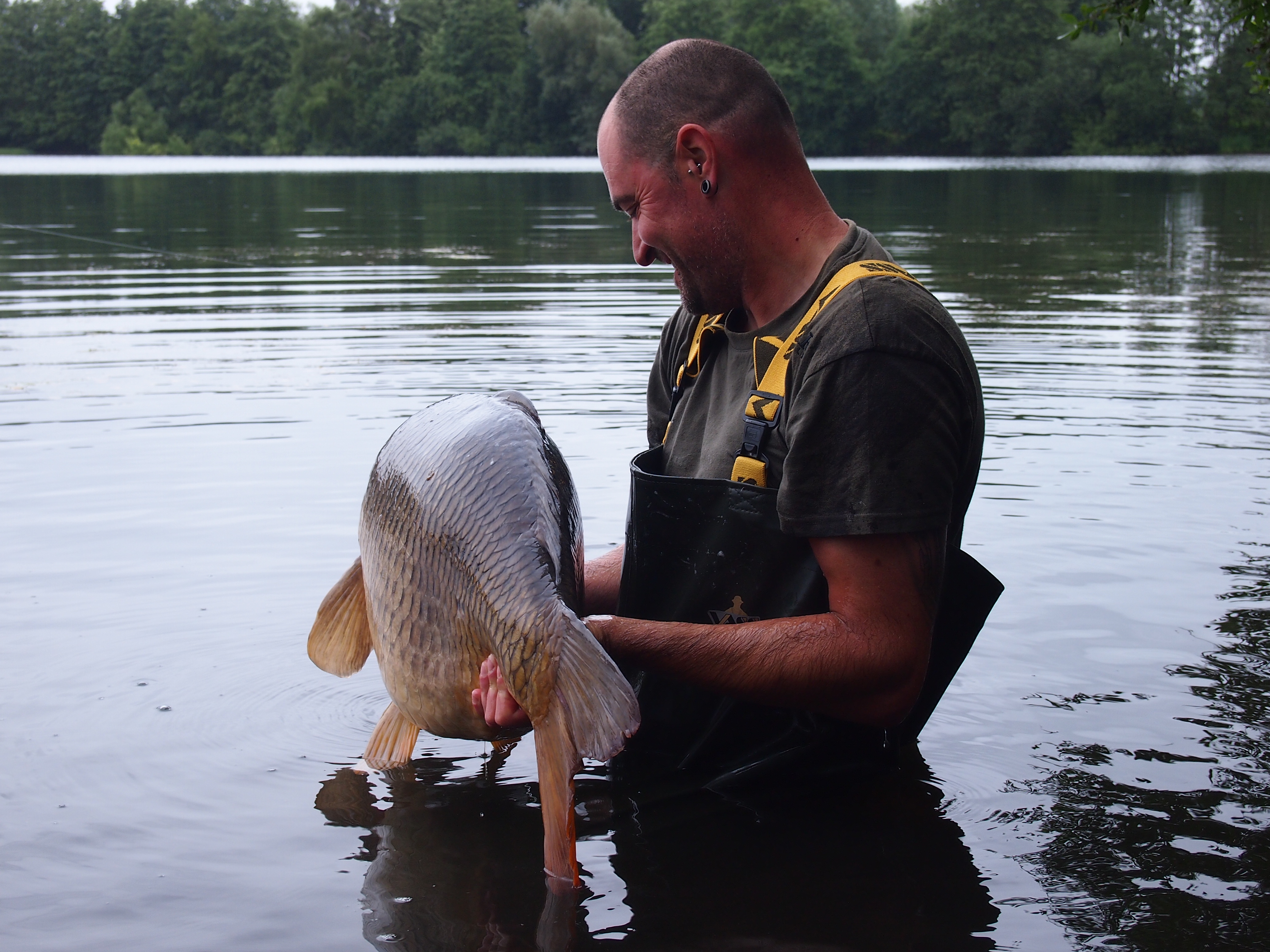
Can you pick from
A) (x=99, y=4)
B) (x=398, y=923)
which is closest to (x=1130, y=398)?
(x=398, y=923)

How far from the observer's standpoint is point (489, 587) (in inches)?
103

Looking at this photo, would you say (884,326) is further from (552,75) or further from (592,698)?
(552,75)

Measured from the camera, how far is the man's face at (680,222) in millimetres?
2947

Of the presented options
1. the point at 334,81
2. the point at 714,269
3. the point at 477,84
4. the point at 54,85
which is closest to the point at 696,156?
the point at 714,269

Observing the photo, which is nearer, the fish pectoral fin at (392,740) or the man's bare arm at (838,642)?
the man's bare arm at (838,642)

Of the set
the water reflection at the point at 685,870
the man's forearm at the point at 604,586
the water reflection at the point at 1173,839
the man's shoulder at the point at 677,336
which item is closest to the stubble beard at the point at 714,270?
the man's shoulder at the point at 677,336

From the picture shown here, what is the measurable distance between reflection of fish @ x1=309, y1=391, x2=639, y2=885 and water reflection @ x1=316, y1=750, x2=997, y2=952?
166 millimetres

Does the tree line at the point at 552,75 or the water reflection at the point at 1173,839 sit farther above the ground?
the tree line at the point at 552,75

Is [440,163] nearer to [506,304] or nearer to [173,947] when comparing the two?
[506,304]

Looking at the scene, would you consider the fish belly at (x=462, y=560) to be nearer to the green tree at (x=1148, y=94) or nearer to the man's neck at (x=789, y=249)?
the man's neck at (x=789, y=249)

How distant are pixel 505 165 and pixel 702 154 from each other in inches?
2675

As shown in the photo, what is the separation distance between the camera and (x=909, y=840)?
128 inches

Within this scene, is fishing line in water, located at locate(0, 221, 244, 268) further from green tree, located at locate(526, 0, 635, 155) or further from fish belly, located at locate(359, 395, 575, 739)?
green tree, located at locate(526, 0, 635, 155)

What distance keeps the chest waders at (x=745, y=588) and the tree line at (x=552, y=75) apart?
6730 centimetres
